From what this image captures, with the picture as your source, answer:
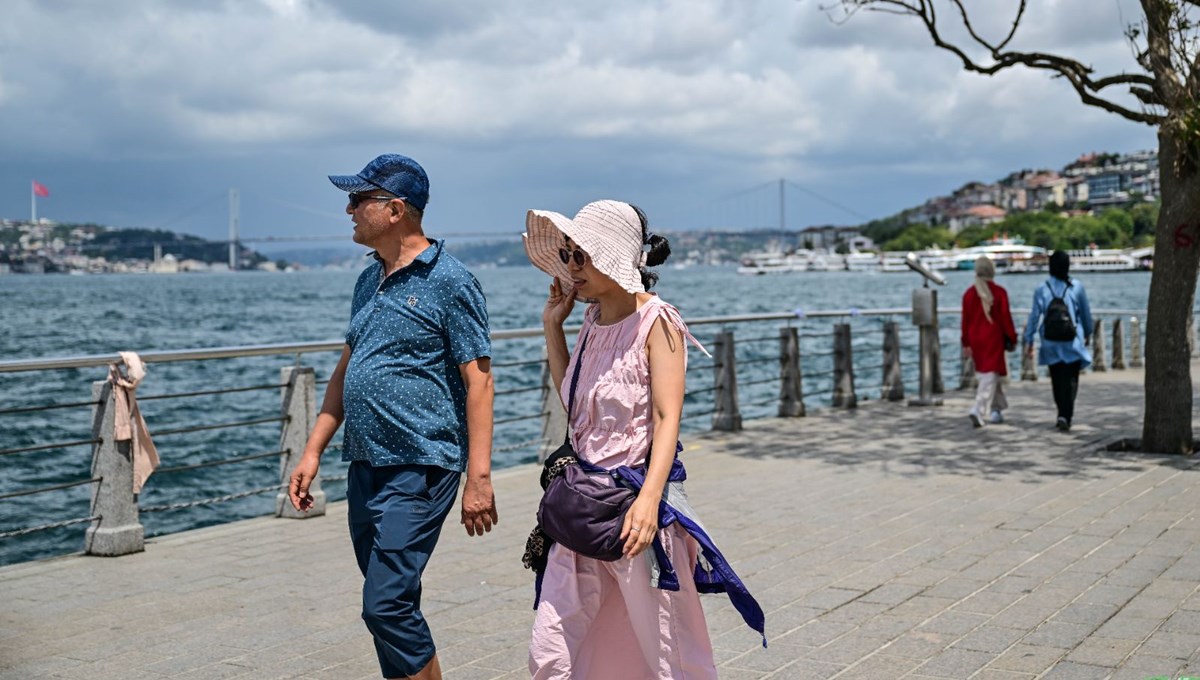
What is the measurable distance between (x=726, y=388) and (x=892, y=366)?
12.5 feet

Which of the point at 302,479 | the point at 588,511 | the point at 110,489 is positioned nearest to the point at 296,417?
the point at 110,489

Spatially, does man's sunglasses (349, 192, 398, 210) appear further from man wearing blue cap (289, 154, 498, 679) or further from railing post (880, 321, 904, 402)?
railing post (880, 321, 904, 402)

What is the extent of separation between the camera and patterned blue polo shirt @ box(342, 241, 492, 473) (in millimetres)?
3906

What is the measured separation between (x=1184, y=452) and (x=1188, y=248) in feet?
5.37

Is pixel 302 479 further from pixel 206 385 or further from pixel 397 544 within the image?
pixel 206 385

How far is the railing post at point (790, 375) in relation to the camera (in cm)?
1419

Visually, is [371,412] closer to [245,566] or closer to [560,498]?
[560,498]

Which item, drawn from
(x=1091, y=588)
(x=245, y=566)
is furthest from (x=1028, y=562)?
(x=245, y=566)

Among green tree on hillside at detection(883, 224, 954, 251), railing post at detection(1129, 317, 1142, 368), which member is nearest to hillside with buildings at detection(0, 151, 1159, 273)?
green tree on hillside at detection(883, 224, 954, 251)

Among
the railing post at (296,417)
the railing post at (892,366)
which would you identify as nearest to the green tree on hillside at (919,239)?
the railing post at (892,366)

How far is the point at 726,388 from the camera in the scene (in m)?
12.9

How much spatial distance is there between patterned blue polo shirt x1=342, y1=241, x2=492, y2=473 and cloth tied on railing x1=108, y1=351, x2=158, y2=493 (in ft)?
12.0

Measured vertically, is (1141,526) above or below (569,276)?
below

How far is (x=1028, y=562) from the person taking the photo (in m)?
6.78
